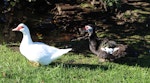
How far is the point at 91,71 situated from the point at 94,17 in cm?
454

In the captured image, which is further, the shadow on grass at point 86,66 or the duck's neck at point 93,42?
the duck's neck at point 93,42

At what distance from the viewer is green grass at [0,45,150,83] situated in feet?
22.5

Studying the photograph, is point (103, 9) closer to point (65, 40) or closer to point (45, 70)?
point (65, 40)

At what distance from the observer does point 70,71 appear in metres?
7.29

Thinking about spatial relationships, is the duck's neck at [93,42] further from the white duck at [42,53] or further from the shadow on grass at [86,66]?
the white duck at [42,53]

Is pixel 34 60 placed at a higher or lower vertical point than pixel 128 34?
higher

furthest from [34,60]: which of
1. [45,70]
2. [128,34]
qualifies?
[128,34]

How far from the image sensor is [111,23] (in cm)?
1134

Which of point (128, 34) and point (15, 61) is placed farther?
point (128, 34)

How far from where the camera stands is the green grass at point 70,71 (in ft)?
22.5

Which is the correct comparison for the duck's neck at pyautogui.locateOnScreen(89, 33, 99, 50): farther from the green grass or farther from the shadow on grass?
the shadow on grass

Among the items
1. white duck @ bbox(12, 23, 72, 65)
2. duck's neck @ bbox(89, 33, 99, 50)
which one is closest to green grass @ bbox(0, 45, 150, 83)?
white duck @ bbox(12, 23, 72, 65)

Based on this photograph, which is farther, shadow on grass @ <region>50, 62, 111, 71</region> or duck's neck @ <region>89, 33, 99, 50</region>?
duck's neck @ <region>89, 33, 99, 50</region>

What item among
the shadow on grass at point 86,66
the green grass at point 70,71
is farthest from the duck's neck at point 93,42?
the shadow on grass at point 86,66
